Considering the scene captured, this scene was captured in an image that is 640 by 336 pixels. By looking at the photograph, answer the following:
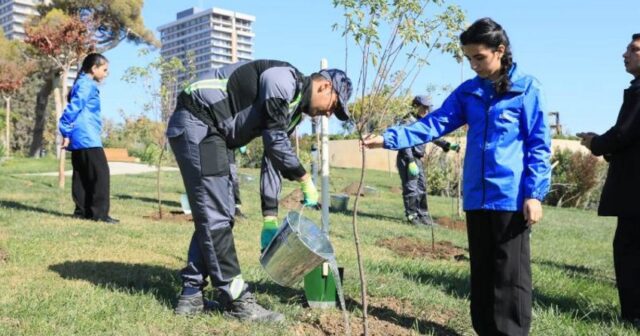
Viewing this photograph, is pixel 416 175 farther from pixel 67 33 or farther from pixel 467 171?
pixel 67 33

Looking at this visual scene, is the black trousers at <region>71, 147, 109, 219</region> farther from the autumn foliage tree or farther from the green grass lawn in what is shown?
the autumn foliage tree

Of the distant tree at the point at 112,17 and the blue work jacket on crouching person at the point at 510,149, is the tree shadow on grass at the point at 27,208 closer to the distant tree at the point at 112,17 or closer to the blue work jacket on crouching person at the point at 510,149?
the blue work jacket on crouching person at the point at 510,149

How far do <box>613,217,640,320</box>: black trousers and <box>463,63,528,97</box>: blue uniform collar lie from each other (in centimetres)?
151

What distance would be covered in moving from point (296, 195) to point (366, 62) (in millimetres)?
7715

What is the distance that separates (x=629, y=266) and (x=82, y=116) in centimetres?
546

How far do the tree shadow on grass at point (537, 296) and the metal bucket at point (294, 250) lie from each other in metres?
1.34

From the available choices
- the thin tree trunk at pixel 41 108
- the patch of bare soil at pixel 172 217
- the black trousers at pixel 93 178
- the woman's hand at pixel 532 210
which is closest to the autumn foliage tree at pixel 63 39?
the thin tree trunk at pixel 41 108

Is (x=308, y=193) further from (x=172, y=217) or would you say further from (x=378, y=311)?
(x=172, y=217)

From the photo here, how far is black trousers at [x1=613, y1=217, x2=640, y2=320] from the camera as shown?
12.2 feet

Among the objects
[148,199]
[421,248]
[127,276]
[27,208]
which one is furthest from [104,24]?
[127,276]

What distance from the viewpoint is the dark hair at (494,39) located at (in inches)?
112

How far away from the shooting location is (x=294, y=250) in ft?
10.4

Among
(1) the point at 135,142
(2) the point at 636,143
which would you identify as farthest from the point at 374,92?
(1) the point at 135,142

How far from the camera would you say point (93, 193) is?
673cm
